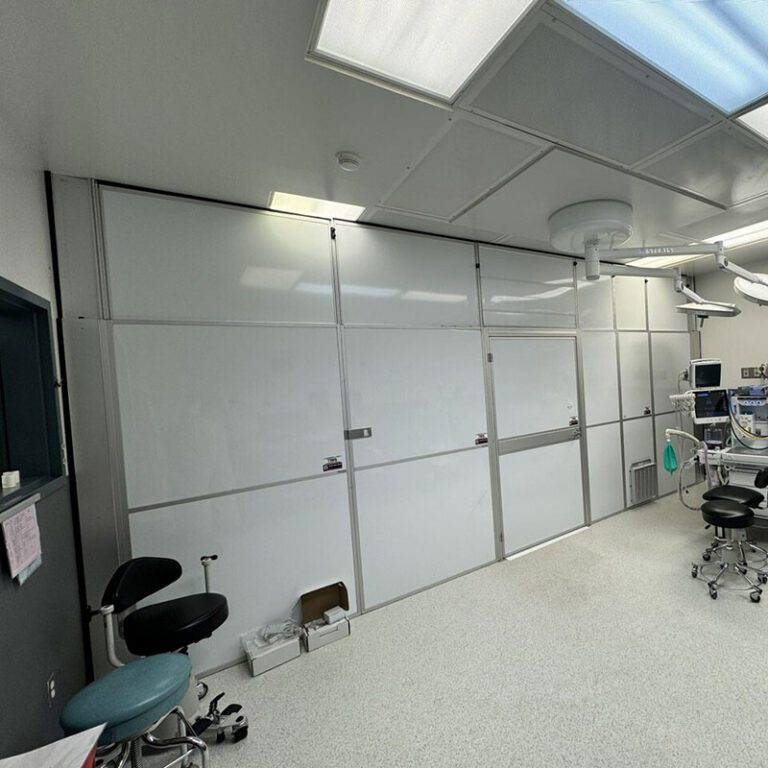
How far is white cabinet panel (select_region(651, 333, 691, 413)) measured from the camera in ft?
14.2

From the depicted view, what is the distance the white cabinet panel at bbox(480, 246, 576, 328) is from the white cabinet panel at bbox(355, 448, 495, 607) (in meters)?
1.29

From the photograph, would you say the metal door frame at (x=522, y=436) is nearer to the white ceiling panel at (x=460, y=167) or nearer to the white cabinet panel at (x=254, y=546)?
the white ceiling panel at (x=460, y=167)

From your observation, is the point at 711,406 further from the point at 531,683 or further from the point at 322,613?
the point at 322,613

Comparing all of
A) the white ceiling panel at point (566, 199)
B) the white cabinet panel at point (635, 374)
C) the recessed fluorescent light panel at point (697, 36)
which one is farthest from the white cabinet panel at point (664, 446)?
the recessed fluorescent light panel at point (697, 36)

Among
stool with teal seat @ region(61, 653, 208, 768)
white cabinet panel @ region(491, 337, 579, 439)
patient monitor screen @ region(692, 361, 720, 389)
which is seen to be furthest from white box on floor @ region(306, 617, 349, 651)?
patient monitor screen @ region(692, 361, 720, 389)

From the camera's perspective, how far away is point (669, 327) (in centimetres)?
450

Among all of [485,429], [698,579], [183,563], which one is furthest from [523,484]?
[183,563]

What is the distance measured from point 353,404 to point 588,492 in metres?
2.78

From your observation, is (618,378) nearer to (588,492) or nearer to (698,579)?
(588,492)

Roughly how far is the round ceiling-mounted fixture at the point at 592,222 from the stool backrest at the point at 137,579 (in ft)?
10.3

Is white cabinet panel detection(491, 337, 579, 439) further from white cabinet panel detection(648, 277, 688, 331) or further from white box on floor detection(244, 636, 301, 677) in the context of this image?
white box on floor detection(244, 636, 301, 677)

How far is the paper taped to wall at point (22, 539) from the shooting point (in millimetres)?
1115

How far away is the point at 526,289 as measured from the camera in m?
3.32

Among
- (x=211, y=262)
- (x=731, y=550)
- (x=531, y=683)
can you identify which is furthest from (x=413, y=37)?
(x=731, y=550)
